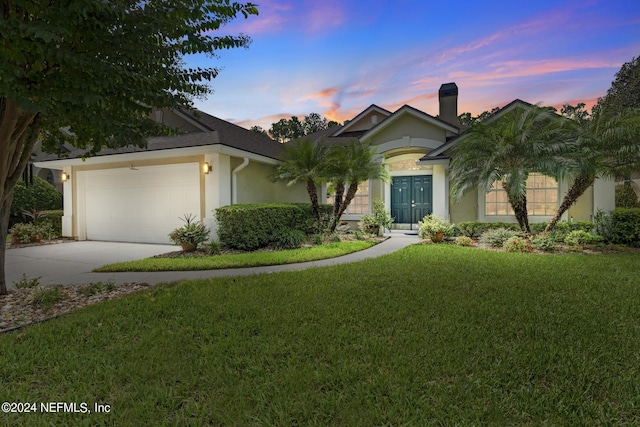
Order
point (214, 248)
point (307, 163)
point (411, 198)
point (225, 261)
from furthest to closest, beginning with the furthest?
point (411, 198)
point (307, 163)
point (214, 248)
point (225, 261)

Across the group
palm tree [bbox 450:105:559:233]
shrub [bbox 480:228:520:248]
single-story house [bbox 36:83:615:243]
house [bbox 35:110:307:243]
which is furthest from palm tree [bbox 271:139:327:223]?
shrub [bbox 480:228:520:248]

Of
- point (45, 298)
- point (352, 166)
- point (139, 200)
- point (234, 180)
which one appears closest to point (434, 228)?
point (352, 166)

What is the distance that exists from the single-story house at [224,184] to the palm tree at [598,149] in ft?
5.10

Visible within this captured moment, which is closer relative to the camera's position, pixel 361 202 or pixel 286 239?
pixel 286 239

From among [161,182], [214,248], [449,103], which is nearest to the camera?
[214,248]

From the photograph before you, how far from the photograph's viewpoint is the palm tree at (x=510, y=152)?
9.06m

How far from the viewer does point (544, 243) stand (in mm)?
8953

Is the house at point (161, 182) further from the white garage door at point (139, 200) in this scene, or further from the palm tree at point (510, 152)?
the palm tree at point (510, 152)

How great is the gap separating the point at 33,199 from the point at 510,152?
66.3ft

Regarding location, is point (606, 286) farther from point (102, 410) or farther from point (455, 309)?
point (102, 410)

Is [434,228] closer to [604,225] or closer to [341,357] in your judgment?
[604,225]

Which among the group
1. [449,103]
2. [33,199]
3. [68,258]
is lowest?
[68,258]

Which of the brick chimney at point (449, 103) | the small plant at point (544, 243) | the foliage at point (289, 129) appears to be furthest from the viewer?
the foliage at point (289, 129)

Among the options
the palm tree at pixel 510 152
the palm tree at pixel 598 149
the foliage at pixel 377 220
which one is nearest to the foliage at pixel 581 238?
the palm tree at pixel 598 149
